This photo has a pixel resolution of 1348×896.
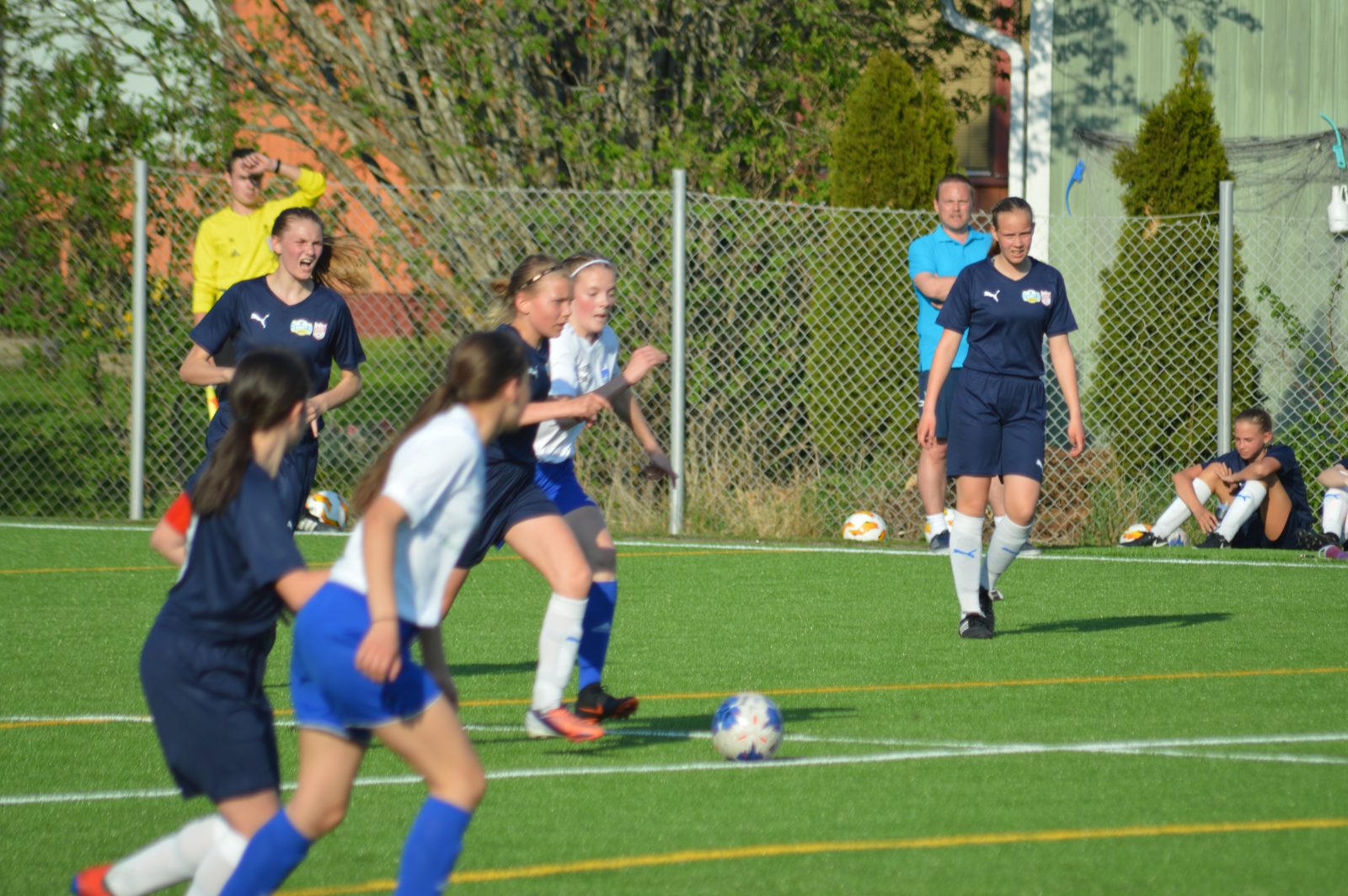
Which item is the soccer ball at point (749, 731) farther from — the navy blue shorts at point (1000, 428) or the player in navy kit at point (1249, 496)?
the player in navy kit at point (1249, 496)

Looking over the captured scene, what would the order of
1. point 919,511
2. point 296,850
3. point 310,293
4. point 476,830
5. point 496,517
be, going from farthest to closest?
1. point 919,511
2. point 310,293
3. point 496,517
4. point 476,830
5. point 296,850

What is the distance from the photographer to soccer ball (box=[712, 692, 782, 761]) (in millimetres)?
5828

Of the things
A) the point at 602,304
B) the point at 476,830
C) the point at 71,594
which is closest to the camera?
the point at 476,830

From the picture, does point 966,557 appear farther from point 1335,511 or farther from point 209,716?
point 209,716

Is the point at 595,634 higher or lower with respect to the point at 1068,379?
lower

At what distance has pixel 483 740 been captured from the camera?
6301mm

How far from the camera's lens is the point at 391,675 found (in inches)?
146

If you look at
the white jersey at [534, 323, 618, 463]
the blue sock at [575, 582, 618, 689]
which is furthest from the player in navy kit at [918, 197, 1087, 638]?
the blue sock at [575, 582, 618, 689]

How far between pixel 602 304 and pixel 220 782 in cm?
327

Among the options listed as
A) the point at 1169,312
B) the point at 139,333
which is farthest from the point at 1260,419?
the point at 139,333

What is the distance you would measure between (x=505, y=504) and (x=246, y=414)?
2.30 meters

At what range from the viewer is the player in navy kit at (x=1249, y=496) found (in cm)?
1230

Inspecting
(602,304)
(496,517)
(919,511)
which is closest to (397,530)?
(496,517)

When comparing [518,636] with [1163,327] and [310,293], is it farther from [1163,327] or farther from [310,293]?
[1163,327]
